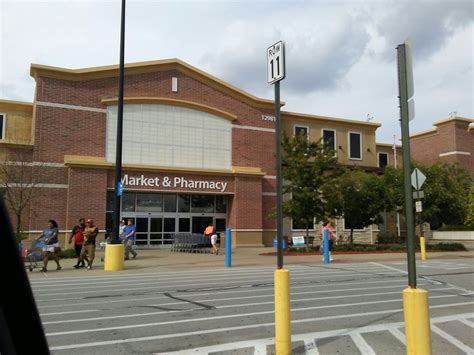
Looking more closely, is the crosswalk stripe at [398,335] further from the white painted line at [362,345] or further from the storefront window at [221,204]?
the storefront window at [221,204]

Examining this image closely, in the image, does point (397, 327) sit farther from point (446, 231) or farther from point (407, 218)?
point (446, 231)

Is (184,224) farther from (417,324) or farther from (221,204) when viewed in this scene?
(417,324)

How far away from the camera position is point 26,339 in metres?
1.92

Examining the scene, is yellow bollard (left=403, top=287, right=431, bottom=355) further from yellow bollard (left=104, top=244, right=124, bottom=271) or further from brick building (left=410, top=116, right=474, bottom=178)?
brick building (left=410, top=116, right=474, bottom=178)

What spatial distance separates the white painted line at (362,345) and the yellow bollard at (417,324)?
115 centimetres

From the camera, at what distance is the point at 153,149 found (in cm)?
2936

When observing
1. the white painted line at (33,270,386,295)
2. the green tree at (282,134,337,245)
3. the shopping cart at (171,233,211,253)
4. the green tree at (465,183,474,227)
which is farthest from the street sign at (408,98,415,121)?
the green tree at (465,183,474,227)

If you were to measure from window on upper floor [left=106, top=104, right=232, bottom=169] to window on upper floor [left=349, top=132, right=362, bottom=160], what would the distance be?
11.4 meters

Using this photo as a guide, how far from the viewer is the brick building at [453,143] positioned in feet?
136

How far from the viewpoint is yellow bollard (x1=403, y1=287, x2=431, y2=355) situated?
→ 4809 millimetres

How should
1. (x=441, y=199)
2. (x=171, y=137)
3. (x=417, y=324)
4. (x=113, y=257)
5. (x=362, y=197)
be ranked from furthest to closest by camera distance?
(x=362, y=197) → (x=171, y=137) → (x=441, y=199) → (x=113, y=257) → (x=417, y=324)

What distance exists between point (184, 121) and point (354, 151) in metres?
15.1

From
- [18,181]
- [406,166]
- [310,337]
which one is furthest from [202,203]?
[406,166]

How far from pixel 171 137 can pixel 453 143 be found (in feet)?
84.3
